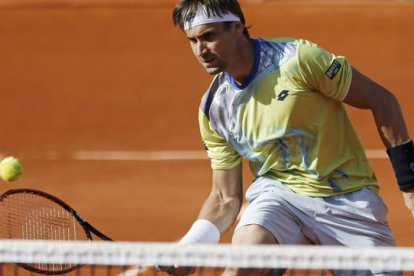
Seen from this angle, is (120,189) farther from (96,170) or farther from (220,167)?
(220,167)

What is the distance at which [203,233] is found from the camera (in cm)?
521

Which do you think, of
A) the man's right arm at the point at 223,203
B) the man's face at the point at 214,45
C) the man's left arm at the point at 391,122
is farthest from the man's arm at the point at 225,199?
the man's left arm at the point at 391,122

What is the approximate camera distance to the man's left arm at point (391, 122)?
4941mm

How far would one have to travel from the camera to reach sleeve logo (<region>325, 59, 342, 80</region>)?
4918mm

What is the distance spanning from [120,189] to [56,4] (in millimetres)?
5972

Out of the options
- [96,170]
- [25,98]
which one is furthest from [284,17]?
[96,170]

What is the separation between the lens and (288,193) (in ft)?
17.1

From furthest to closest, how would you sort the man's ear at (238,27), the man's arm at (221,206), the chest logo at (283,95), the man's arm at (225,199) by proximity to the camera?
1. the man's arm at (225,199)
2. the man's arm at (221,206)
3. the man's ear at (238,27)
4. the chest logo at (283,95)

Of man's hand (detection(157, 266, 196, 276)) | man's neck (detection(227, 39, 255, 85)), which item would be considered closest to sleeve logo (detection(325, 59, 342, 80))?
man's neck (detection(227, 39, 255, 85))

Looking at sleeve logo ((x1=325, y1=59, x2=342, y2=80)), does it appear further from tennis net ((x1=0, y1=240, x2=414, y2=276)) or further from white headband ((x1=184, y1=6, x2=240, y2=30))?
tennis net ((x1=0, y1=240, x2=414, y2=276))

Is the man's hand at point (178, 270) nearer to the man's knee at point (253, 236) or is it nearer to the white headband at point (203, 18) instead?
the man's knee at point (253, 236)

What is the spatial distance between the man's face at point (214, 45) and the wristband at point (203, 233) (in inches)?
30.7

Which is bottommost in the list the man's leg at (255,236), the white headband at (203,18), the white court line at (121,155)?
the man's leg at (255,236)

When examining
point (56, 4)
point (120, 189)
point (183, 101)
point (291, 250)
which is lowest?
point (291, 250)
